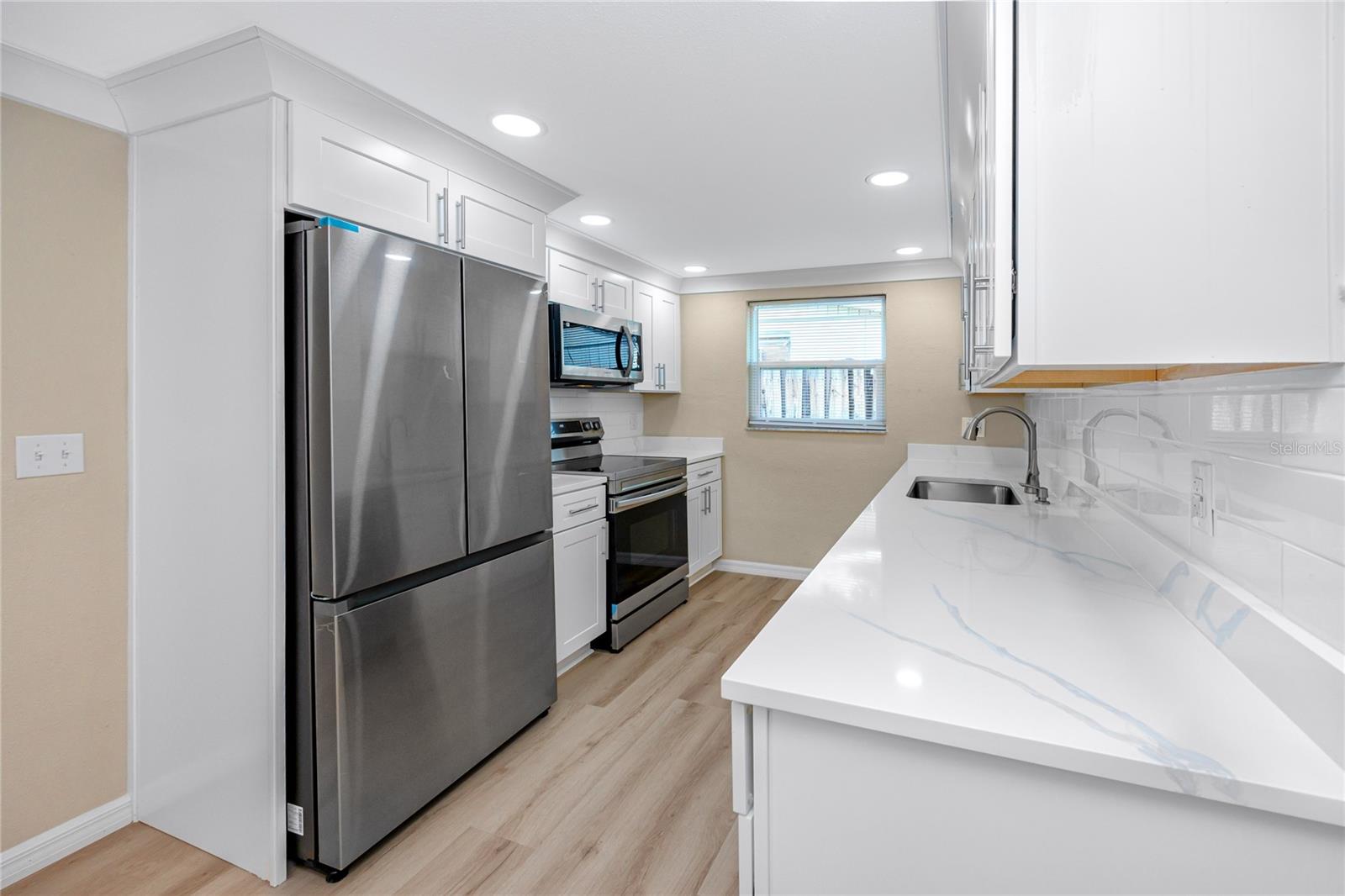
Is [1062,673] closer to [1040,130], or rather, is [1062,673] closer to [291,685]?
[1040,130]

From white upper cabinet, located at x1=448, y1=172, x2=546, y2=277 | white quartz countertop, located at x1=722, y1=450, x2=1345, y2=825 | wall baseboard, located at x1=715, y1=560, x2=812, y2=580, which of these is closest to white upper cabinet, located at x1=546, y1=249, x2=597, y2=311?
white upper cabinet, located at x1=448, y1=172, x2=546, y2=277

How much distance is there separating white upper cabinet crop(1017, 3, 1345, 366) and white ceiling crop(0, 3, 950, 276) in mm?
833

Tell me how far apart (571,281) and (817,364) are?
189 cm

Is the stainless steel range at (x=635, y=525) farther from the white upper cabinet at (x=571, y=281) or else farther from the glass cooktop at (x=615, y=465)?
the white upper cabinet at (x=571, y=281)

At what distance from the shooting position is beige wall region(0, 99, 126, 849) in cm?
166

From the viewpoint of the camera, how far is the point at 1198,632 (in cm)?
101

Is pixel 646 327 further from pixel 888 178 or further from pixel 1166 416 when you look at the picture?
pixel 1166 416

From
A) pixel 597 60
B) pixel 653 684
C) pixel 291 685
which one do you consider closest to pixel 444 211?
pixel 597 60

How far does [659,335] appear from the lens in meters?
4.43

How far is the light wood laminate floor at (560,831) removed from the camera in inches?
65.9

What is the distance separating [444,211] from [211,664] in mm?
1515

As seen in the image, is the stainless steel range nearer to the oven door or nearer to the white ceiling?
the oven door

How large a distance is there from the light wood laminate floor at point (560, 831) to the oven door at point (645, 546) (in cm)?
62

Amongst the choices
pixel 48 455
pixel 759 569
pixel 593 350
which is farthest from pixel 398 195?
pixel 759 569
